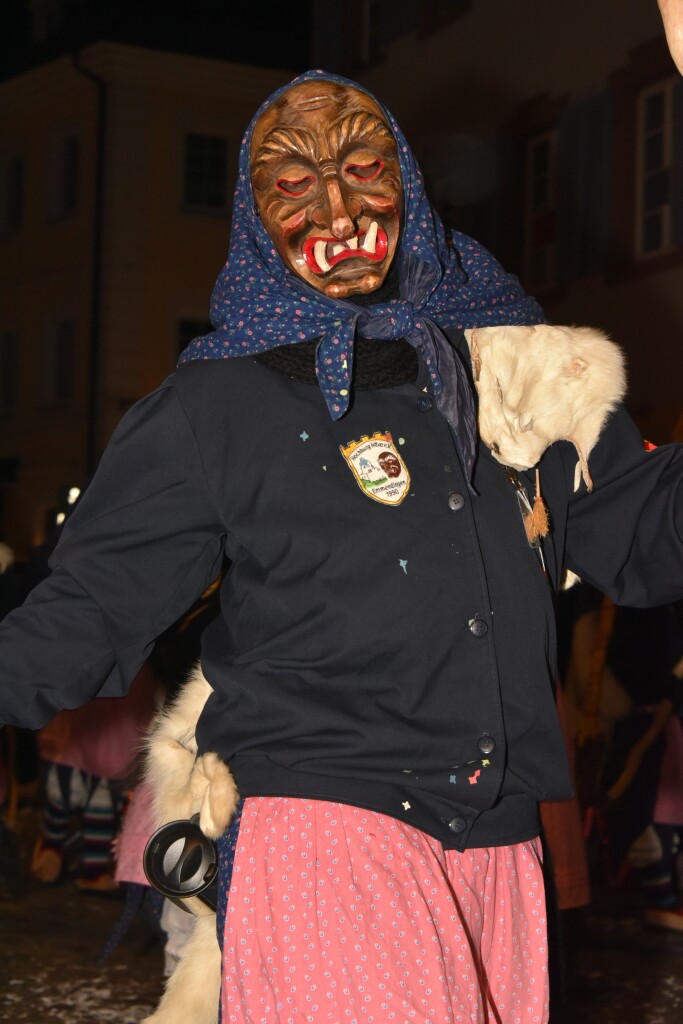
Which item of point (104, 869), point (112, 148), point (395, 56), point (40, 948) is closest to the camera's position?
point (40, 948)

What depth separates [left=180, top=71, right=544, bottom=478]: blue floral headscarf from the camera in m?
2.58

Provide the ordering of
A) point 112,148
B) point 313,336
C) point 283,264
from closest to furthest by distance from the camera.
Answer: point 313,336 < point 283,264 < point 112,148

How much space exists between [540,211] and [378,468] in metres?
12.9

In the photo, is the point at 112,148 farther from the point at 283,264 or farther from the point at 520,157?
the point at 283,264

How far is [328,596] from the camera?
2.46 metres

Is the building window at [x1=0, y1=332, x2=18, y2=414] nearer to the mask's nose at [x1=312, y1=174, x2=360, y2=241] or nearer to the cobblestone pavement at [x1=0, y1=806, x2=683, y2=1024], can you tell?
the cobblestone pavement at [x1=0, y1=806, x2=683, y2=1024]

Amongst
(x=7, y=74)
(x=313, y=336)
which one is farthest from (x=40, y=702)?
(x=7, y=74)

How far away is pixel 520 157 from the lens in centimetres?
1538

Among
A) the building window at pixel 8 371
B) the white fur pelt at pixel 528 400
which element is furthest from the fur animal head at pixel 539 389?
Result: the building window at pixel 8 371

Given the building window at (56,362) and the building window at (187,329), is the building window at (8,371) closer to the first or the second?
the building window at (56,362)

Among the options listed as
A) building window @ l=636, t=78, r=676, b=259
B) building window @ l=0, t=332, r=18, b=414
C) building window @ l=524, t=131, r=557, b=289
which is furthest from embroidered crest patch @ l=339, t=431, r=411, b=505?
building window @ l=0, t=332, r=18, b=414

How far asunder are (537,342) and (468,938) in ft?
3.27

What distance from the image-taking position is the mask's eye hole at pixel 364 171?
2797 mm

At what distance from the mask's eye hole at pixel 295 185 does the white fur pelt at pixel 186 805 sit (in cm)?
92
